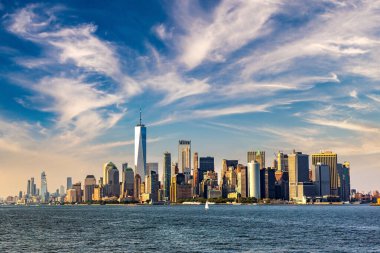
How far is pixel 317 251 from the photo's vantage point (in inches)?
3647

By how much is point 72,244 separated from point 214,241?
29578 millimetres

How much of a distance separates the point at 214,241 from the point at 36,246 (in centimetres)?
3650

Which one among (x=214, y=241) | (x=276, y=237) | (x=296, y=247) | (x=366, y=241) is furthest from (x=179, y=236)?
(x=366, y=241)

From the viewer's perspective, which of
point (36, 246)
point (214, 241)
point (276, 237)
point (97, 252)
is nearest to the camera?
point (97, 252)

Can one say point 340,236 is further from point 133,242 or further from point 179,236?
point 133,242

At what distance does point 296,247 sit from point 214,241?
19.4 metres

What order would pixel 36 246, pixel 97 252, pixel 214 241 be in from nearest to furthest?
pixel 97 252
pixel 36 246
pixel 214 241

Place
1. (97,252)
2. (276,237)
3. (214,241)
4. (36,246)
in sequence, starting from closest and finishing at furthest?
(97,252) → (36,246) → (214,241) → (276,237)

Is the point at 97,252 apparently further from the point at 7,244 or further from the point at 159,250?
the point at 7,244

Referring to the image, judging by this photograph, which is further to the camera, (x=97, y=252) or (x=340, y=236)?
(x=340, y=236)

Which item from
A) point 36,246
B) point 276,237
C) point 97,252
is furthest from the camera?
point 276,237

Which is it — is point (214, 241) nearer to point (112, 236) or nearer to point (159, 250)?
point (159, 250)

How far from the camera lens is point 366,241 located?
361 ft

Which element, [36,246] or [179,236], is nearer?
[36,246]
